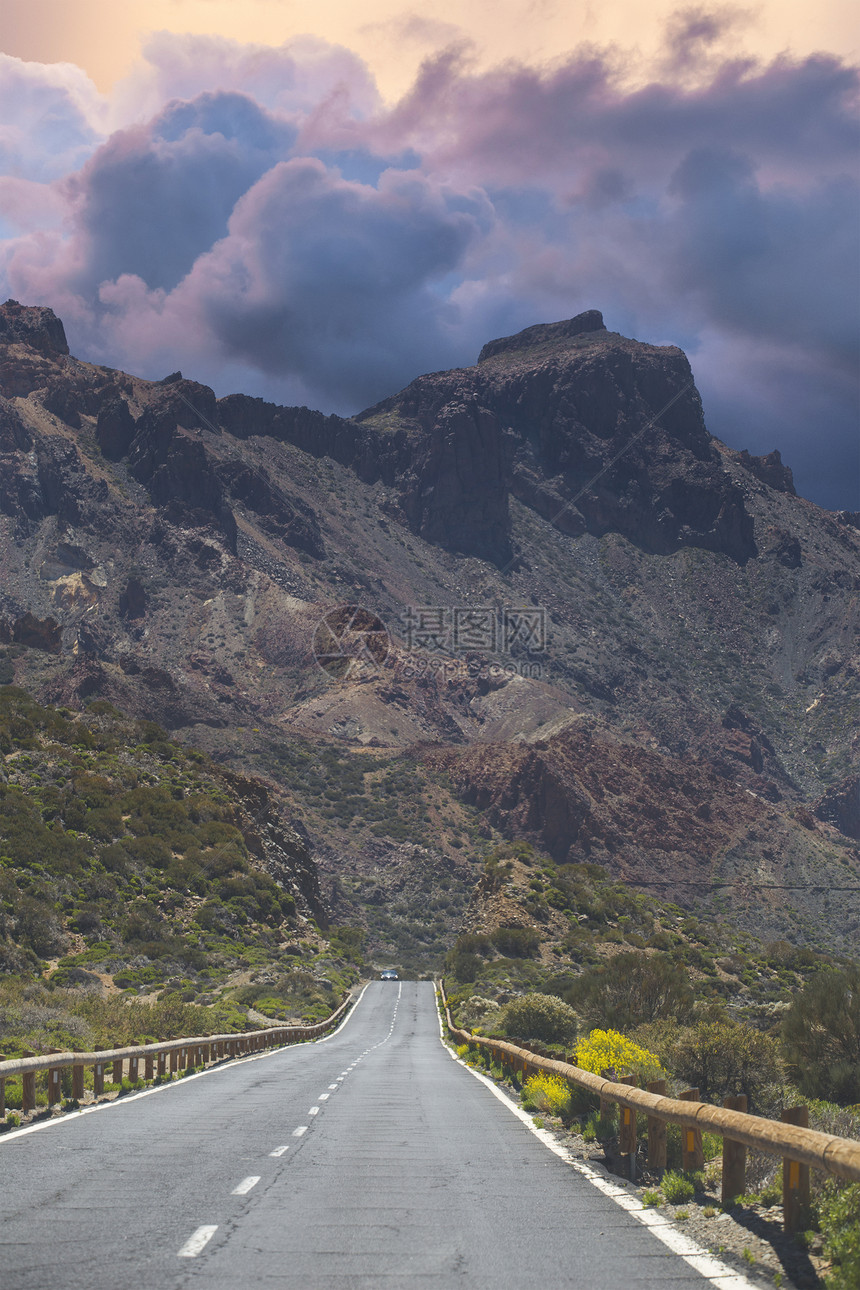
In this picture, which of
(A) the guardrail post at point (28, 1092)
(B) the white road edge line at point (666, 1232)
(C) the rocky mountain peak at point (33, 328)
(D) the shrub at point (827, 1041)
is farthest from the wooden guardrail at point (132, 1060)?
(C) the rocky mountain peak at point (33, 328)

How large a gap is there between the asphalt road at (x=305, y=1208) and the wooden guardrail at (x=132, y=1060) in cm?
81

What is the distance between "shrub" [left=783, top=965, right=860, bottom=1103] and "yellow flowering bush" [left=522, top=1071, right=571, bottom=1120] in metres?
3.38

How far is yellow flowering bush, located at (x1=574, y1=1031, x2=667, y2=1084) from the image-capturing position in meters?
12.1

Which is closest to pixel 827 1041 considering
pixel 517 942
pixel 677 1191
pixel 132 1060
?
pixel 677 1191

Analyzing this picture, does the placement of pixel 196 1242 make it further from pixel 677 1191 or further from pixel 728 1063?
pixel 728 1063

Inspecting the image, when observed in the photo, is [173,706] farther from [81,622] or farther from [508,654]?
[508,654]

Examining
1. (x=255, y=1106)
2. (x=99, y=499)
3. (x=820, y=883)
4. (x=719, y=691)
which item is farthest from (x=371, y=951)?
(x=719, y=691)

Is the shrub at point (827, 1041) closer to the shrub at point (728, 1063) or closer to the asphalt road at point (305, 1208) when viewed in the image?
the shrub at point (728, 1063)

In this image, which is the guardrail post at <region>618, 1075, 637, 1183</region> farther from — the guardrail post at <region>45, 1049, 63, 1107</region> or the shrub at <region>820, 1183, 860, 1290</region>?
the guardrail post at <region>45, 1049, 63, 1107</region>

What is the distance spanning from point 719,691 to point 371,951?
4792 inches

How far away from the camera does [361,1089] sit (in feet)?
62.2

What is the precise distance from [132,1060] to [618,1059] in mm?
9948

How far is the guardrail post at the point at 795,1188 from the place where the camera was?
683 cm

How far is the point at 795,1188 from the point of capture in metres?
6.88
